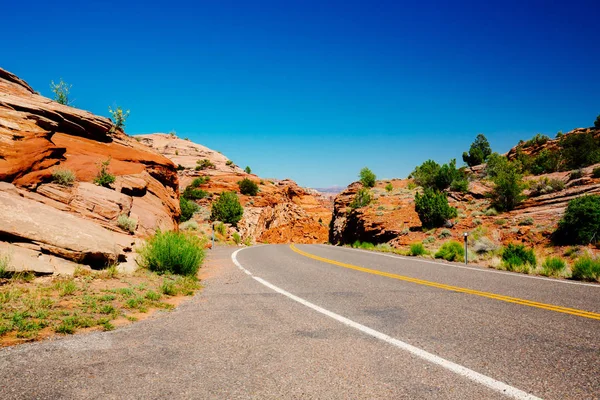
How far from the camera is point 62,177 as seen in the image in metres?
10.8

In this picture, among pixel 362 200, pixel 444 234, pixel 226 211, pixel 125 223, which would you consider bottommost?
pixel 125 223

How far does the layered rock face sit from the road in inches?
144

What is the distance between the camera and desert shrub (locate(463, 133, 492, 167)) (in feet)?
206

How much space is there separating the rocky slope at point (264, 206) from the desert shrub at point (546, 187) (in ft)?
98.5

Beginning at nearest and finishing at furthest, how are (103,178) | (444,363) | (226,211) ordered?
(444,363), (103,178), (226,211)

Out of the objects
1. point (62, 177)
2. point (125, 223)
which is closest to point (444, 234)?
point (125, 223)

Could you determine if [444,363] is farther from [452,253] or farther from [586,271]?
[452,253]

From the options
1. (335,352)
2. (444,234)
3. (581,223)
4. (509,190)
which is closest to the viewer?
(335,352)

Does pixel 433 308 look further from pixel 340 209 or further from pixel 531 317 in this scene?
pixel 340 209

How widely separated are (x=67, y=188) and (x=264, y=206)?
40.4 metres

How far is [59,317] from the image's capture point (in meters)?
4.62

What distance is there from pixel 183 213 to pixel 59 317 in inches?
1301

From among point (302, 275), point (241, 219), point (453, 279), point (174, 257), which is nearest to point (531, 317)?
point (453, 279)

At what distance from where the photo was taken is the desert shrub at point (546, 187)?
21.1 metres
